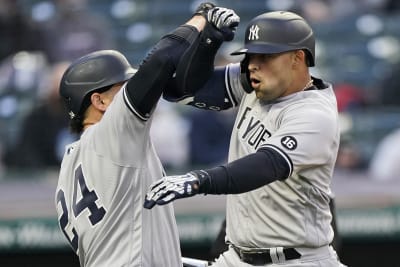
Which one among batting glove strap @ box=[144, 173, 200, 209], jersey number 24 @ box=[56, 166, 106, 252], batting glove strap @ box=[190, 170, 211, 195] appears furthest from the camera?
jersey number 24 @ box=[56, 166, 106, 252]

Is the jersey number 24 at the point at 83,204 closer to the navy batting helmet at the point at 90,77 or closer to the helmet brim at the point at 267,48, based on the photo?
the navy batting helmet at the point at 90,77

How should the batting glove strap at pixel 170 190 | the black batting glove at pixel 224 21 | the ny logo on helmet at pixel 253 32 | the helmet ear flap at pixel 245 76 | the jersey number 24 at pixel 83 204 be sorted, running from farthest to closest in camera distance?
the helmet ear flap at pixel 245 76
the ny logo on helmet at pixel 253 32
the jersey number 24 at pixel 83 204
the black batting glove at pixel 224 21
the batting glove strap at pixel 170 190

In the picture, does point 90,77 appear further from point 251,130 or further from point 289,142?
point 289,142

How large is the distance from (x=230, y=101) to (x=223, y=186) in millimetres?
818

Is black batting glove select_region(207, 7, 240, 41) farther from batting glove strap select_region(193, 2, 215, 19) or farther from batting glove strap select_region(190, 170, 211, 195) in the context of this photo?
batting glove strap select_region(190, 170, 211, 195)

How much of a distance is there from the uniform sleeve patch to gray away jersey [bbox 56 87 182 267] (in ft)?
1.57

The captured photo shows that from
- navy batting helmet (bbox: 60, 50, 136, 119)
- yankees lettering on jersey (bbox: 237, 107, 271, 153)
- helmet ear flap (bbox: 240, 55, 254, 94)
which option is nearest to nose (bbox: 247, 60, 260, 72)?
helmet ear flap (bbox: 240, 55, 254, 94)

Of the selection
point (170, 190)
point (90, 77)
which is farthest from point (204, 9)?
point (170, 190)

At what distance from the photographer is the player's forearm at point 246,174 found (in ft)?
11.1

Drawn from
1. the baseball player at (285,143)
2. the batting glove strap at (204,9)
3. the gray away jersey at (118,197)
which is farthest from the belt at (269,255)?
the batting glove strap at (204,9)

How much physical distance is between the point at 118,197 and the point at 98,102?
0.44m

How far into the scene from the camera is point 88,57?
399 centimetres

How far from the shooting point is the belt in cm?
392

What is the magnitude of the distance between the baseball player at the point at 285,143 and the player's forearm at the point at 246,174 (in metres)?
0.05
